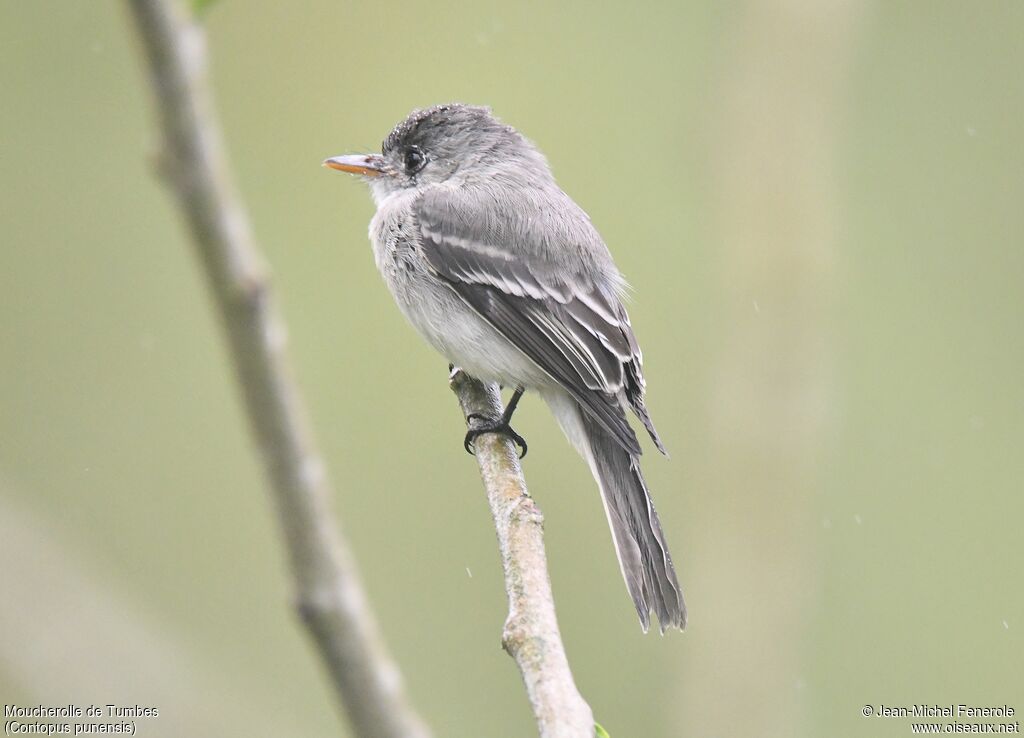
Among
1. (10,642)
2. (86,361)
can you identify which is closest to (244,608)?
(86,361)

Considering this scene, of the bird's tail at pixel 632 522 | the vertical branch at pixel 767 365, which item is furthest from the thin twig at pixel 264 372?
the bird's tail at pixel 632 522

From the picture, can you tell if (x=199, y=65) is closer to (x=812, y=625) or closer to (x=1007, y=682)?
(x=812, y=625)

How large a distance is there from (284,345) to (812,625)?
5175 mm

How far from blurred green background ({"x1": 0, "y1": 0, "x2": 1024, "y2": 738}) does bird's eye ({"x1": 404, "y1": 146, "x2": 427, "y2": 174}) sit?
123 centimetres

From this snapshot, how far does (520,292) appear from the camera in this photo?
448 centimetres

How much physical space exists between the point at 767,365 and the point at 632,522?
178 centimetres

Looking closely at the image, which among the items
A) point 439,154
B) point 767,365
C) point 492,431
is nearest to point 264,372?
point 767,365

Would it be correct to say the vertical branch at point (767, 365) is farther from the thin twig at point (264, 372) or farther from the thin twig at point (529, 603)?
the thin twig at point (264, 372)

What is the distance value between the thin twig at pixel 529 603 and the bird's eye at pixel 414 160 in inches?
66.0

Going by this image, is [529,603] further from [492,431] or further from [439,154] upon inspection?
[439,154]

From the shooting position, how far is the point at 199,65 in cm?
89

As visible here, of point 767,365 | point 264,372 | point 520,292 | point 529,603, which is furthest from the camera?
point 520,292

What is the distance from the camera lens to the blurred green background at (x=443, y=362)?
5.64 m

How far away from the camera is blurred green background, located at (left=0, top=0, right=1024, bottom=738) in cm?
564
